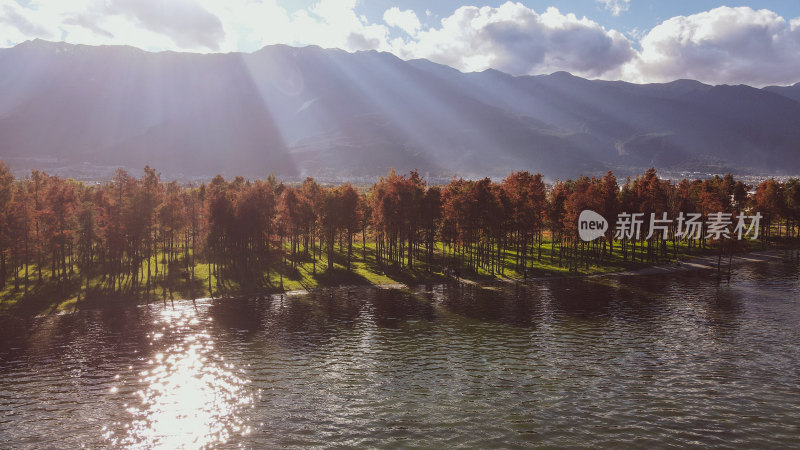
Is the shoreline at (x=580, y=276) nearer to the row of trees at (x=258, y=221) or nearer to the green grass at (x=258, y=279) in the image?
the green grass at (x=258, y=279)

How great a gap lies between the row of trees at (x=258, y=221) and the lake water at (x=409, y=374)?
1984 cm

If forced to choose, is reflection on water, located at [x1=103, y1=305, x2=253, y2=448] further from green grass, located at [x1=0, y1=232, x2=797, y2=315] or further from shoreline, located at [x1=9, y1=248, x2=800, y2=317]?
green grass, located at [x1=0, y1=232, x2=797, y2=315]

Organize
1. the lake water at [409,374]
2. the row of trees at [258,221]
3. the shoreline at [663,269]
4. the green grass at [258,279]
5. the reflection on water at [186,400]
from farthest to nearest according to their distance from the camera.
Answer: the shoreline at [663,269] → the row of trees at [258,221] → the green grass at [258,279] → the lake water at [409,374] → the reflection on water at [186,400]

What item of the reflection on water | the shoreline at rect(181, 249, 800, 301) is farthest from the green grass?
the reflection on water

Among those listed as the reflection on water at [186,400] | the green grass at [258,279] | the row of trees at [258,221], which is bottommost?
the reflection on water at [186,400]

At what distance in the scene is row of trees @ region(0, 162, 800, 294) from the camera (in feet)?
271

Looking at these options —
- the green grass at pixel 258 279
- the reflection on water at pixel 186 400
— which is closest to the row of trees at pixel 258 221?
the green grass at pixel 258 279

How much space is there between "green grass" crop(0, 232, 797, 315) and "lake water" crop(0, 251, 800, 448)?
8444mm

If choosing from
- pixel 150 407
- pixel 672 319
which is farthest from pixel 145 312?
pixel 672 319

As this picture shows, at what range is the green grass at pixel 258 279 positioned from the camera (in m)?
78.4

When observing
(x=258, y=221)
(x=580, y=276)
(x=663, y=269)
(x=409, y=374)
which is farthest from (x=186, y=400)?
(x=663, y=269)

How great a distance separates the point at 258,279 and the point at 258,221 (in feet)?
38.7

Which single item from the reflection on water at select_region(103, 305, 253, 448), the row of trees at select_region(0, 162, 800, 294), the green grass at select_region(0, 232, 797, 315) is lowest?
the reflection on water at select_region(103, 305, 253, 448)

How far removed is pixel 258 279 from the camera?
313ft
